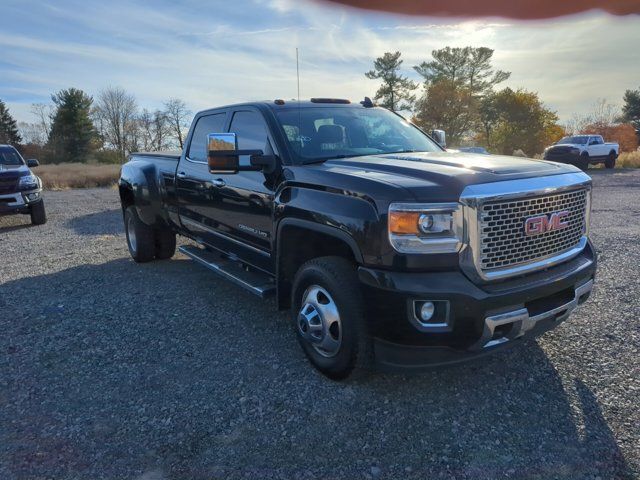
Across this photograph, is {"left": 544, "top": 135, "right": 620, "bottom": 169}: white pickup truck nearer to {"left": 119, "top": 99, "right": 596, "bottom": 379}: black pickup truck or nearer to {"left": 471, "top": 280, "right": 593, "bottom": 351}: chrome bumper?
{"left": 119, "top": 99, "right": 596, "bottom": 379}: black pickup truck

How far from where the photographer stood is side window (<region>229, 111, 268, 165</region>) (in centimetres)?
400

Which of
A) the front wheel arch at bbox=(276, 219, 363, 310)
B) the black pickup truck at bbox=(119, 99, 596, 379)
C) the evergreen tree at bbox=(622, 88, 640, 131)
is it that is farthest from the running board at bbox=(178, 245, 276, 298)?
the evergreen tree at bbox=(622, 88, 640, 131)

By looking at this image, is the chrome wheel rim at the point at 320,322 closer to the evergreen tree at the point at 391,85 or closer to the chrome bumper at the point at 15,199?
the chrome bumper at the point at 15,199

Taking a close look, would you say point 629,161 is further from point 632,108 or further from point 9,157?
point 9,157

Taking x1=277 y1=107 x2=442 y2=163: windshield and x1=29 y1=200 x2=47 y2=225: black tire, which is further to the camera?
x1=29 y1=200 x2=47 y2=225: black tire

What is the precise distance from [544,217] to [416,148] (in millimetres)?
1546

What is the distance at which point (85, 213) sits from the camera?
1306cm

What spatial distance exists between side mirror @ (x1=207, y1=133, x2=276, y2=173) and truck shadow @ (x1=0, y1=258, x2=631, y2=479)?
→ 143 cm

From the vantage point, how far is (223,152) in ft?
11.3

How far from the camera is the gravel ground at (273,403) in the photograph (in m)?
2.48

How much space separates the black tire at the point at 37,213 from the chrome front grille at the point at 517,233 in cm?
1066

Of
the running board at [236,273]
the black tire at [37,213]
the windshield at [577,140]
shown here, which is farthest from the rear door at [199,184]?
the windshield at [577,140]

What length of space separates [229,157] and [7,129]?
66098 millimetres

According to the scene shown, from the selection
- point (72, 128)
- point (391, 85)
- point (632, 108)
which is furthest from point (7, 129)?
point (632, 108)
